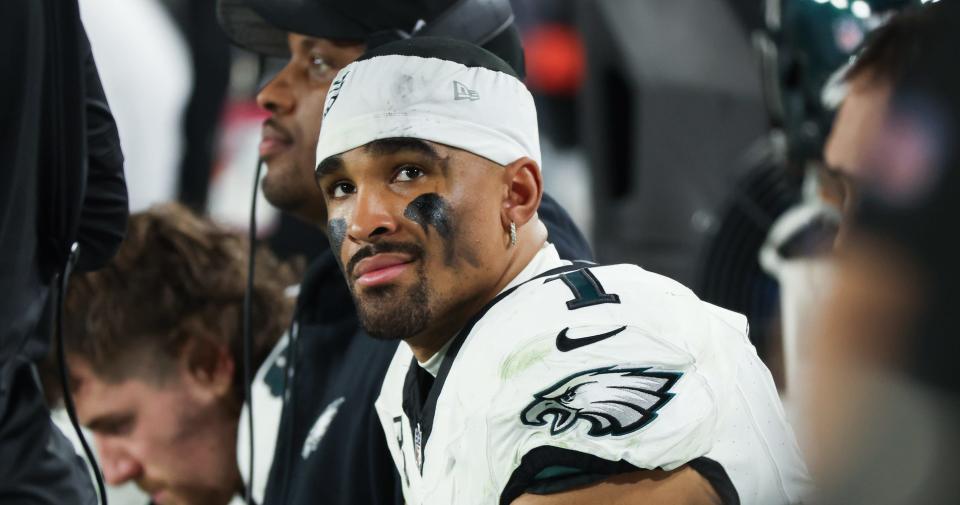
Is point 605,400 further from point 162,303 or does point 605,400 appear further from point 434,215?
point 162,303

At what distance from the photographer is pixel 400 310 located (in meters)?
1.17

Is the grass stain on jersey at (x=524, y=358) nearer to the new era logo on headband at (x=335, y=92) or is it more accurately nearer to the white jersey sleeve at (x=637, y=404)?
the white jersey sleeve at (x=637, y=404)

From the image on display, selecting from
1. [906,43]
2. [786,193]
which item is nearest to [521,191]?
[906,43]

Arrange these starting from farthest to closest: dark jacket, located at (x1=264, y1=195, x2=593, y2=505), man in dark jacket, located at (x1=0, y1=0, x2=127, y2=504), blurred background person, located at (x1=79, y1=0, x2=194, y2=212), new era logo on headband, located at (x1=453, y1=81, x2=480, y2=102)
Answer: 1. blurred background person, located at (x1=79, y1=0, x2=194, y2=212)
2. dark jacket, located at (x1=264, y1=195, x2=593, y2=505)
3. new era logo on headband, located at (x1=453, y1=81, x2=480, y2=102)
4. man in dark jacket, located at (x1=0, y1=0, x2=127, y2=504)

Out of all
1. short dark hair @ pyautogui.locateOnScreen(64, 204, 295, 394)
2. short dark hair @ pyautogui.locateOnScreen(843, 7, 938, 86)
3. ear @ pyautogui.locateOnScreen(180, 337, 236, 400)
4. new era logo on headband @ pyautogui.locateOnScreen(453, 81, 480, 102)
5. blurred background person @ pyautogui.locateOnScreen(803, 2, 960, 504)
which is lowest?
ear @ pyautogui.locateOnScreen(180, 337, 236, 400)

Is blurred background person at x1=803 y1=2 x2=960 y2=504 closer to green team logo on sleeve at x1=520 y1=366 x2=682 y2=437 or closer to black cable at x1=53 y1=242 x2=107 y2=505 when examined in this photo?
green team logo on sleeve at x1=520 y1=366 x2=682 y2=437

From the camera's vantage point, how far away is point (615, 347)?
1.02 m

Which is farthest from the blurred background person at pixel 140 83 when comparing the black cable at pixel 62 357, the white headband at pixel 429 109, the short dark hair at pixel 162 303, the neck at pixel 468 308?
the neck at pixel 468 308

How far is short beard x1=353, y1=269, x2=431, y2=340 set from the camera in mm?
1174

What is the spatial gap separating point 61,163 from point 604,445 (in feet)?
1.73

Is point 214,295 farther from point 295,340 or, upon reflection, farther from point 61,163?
point 61,163

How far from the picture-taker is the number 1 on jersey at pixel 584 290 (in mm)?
1070

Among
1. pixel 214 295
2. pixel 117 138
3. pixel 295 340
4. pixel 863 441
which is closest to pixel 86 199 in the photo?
pixel 117 138

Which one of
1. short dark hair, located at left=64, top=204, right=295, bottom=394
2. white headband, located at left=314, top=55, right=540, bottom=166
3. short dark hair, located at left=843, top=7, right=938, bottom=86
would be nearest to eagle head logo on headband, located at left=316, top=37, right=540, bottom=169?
white headband, located at left=314, top=55, right=540, bottom=166
